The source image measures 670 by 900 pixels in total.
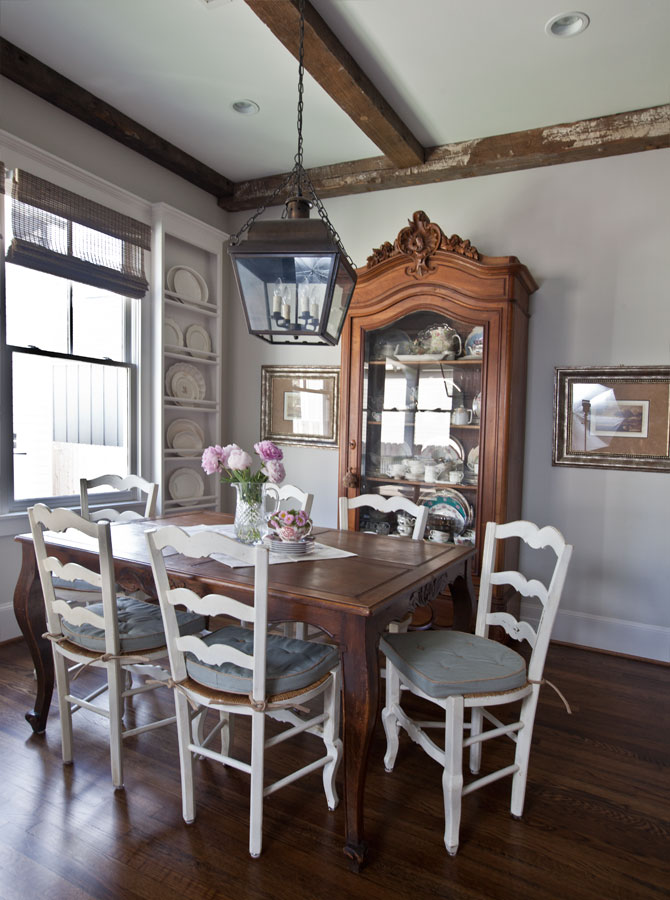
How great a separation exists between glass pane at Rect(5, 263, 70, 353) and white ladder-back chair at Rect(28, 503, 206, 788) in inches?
62.5

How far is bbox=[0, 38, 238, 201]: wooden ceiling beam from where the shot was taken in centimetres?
283

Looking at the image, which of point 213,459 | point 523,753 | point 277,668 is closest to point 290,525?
point 213,459

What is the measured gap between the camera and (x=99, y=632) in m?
1.97

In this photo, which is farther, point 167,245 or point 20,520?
point 167,245

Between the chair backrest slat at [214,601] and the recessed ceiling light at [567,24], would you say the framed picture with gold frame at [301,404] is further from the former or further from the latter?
the chair backrest slat at [214,601]

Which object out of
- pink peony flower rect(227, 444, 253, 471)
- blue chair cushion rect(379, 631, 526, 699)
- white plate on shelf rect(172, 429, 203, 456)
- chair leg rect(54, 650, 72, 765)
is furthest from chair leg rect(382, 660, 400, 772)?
white plate on shelf rect(172, 429, 203, 456)

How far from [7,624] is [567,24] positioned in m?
3.96

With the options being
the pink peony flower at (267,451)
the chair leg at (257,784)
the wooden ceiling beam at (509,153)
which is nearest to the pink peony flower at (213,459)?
the pink peony flower at (267,451)

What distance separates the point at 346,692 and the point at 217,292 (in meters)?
3.39

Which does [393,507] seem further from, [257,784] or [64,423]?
[64,423]

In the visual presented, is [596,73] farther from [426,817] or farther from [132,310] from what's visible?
[426,817]

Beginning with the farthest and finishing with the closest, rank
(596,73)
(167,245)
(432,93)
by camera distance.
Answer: (167,245) → (432,93) → (596,73)

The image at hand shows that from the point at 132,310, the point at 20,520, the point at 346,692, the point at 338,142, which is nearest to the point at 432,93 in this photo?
the point at 338,142

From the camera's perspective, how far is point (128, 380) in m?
3.79
